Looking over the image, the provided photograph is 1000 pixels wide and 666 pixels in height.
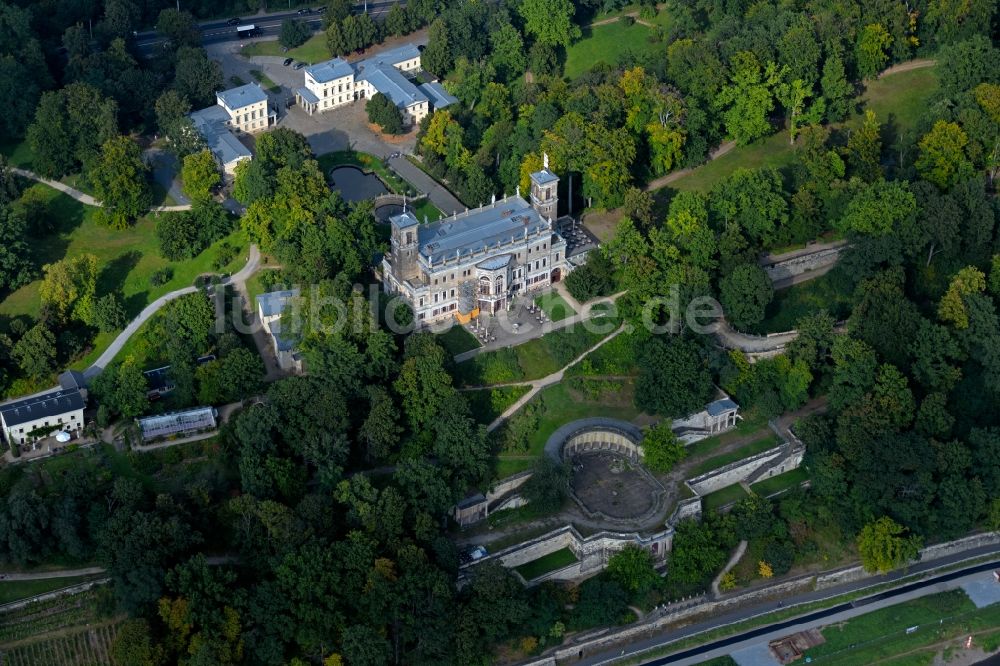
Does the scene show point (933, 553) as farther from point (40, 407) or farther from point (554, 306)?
point (40, 407)

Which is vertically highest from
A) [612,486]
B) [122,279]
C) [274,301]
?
[274,301]

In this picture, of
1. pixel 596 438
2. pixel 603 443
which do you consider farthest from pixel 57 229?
pixel 603 443

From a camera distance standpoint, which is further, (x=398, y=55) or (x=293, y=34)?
(x=293, y=34)

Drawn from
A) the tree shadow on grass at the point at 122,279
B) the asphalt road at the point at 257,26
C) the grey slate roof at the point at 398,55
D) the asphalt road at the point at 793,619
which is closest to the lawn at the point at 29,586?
the tree shadow on grass at the point at 122,279

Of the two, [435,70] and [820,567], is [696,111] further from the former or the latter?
[820,567]

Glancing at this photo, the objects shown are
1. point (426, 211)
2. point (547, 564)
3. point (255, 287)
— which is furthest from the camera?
point (426, 211)
